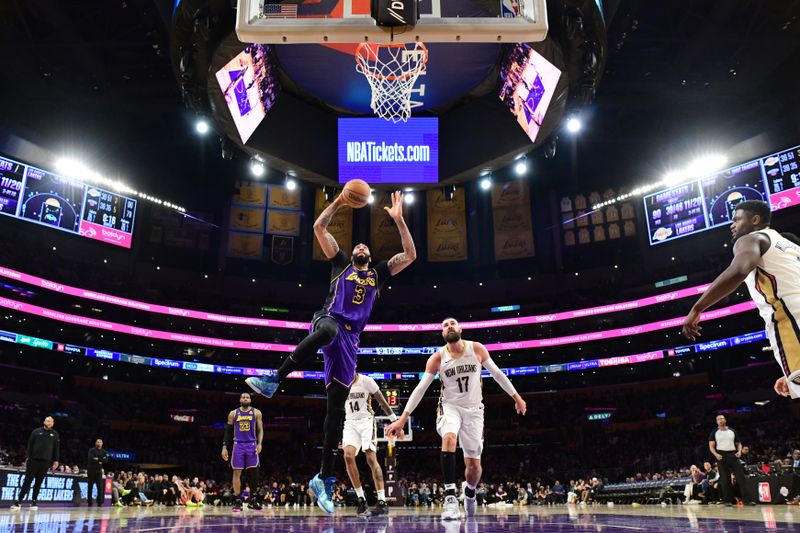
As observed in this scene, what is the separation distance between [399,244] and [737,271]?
3096 cm

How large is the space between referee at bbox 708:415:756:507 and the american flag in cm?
1123

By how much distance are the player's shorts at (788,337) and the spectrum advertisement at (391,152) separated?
40.5 feet

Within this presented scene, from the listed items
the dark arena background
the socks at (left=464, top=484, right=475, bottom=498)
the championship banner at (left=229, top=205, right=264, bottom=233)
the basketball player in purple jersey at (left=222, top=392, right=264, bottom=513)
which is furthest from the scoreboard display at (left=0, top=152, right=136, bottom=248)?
the socks at (left=464, top=484, right=475, bottom=498)

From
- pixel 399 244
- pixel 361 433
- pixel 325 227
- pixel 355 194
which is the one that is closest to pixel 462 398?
pixel 325 227

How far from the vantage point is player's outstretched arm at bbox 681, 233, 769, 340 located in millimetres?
3926

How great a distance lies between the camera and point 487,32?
635 centimetres

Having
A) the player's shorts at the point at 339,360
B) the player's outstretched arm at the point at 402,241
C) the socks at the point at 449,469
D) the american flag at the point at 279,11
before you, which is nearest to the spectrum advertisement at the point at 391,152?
the american flag at the point at 279,11

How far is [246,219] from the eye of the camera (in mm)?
35031

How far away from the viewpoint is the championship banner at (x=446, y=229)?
34562 millimetres

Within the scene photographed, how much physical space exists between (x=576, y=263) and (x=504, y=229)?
6042 millimetres

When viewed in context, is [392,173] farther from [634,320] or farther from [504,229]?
[634,320]

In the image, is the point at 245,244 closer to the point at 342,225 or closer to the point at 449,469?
the point at 342,225

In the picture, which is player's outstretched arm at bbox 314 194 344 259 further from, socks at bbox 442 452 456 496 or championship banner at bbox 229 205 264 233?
championship banner at bbox 229 205 264 233

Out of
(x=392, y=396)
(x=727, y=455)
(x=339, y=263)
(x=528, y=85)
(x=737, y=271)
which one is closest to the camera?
(x=737, y=271)
